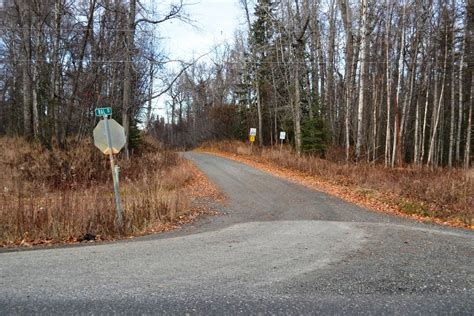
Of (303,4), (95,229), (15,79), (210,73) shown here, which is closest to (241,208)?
(95,229)

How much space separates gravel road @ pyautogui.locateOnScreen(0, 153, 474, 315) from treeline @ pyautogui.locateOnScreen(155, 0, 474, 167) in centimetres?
1280

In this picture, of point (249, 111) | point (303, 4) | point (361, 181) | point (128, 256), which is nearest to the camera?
point (128, 256)

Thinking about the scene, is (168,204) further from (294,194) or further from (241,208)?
(294,194)

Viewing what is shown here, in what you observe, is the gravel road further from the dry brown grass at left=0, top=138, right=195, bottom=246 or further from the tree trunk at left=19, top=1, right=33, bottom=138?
the tree trunk at left=19, top=1, right=33, bottom=138

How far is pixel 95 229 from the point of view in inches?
344

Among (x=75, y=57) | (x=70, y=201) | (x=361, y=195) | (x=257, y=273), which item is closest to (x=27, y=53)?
(x=75, y=57)

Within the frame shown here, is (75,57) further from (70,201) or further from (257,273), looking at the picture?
(257,273)

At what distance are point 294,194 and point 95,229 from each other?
780 cm

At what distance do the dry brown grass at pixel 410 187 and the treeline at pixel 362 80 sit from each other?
2620 millimetres

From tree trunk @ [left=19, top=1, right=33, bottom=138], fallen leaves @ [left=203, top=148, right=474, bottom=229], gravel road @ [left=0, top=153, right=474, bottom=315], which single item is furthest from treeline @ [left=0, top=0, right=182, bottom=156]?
gravel road @ [left=0, top=153, right=474, bottom=315]

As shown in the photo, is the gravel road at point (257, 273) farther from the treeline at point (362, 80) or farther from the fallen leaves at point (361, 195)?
the treeline at point (362, 80)

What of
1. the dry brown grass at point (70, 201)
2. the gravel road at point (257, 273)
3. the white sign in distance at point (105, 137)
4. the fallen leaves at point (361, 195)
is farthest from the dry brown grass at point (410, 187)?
the white sign in distance at point (105, 137)

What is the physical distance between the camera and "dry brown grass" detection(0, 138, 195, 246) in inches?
333

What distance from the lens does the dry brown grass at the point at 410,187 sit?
36.4ft
